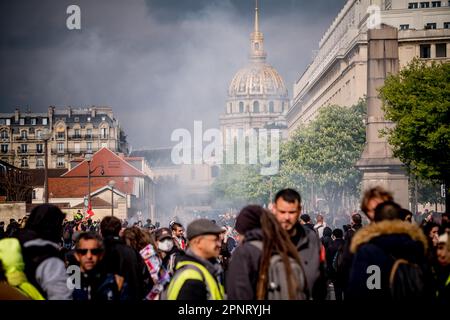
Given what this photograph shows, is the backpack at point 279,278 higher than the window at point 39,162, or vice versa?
the window at point 39,162

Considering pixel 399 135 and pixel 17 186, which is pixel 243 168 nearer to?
pixel 17 186

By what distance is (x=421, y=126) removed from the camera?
45.2 metres

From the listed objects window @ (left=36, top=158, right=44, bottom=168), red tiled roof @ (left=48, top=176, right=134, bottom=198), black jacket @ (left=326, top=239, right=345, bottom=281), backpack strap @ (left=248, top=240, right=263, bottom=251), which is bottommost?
black jacket @ (left=326, top=239, right=345, bottom=281)

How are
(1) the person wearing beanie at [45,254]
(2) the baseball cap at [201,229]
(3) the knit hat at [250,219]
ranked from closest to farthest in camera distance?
(3) the knit hat at [250,219] → (2) the baseball cap at [201,229] → (1) the person wearing beanie at [45,254]

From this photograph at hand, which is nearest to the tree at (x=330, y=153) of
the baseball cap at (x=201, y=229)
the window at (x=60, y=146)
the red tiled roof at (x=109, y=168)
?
the red tiled roof at (x=109, y=168)

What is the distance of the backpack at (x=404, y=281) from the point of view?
6.84m

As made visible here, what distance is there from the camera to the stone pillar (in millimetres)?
38500

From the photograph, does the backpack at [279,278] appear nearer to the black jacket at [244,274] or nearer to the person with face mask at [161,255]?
the black jacket at [244,274]

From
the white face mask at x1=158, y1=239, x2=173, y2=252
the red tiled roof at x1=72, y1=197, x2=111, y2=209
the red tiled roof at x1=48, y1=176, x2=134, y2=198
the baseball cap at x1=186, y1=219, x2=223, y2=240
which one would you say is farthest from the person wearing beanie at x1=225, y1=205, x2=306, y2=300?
the red tiled roof at x1=48, y1=176, x2=134, y2=198

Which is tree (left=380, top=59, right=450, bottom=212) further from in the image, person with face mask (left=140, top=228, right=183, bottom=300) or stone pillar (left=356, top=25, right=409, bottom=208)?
person with face mask (left=140, top=228, right=183, bottom=300)

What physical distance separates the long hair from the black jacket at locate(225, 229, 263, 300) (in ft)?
0.15

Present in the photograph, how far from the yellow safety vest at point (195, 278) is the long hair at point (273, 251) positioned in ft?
1.18
